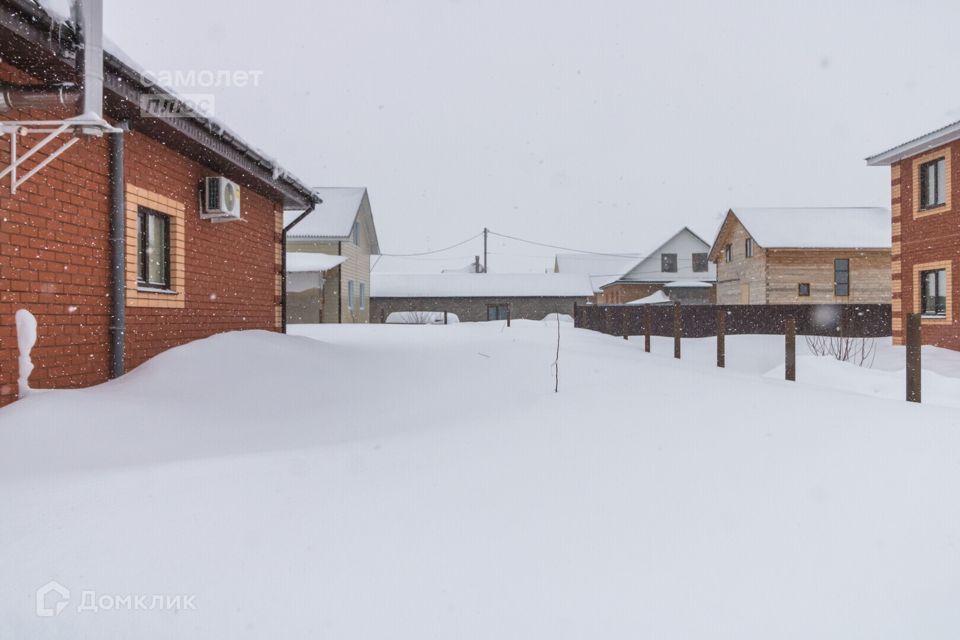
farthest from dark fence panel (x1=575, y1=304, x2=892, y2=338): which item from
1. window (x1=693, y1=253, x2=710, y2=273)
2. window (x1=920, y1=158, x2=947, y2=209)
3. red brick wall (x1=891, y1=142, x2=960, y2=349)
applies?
window (x1=693, y1=253, x2=710, y2=273)

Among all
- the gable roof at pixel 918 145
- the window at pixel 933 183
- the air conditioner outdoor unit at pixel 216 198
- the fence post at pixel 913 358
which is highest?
the gable roof at pixel 918 145

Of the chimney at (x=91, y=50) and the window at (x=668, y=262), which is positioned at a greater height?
the window at (x=668, y=262)

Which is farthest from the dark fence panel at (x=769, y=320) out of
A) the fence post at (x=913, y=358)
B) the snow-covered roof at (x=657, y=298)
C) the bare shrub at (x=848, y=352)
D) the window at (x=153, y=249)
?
the window at (x=153, y=249)

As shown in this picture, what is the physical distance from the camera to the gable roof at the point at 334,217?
23.6 meters

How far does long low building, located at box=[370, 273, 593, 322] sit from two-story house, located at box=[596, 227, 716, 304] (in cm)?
266

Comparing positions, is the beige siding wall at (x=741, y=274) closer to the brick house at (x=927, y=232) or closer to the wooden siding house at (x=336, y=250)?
the brick house at (x=927, y=232)

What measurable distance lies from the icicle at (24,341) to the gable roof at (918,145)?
15.7 meters

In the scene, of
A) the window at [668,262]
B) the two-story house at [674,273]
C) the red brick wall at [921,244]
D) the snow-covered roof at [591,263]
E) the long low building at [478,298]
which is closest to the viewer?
the red brick wall at [921,244]

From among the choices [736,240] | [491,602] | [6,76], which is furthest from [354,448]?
[736,240]

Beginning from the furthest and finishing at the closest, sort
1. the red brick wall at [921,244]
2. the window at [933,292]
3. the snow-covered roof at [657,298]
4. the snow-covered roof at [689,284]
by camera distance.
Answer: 1. the snow-covered roof at [689,284]
2. the snow-covered roof at [657,298]
3. the window at [933,292]
4. the red brick wall at [921,244]

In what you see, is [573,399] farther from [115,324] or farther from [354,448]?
[115,324]

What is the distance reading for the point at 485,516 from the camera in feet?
9.89

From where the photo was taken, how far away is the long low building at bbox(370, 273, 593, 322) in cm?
3497

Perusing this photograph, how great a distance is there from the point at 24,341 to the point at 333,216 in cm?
2080
